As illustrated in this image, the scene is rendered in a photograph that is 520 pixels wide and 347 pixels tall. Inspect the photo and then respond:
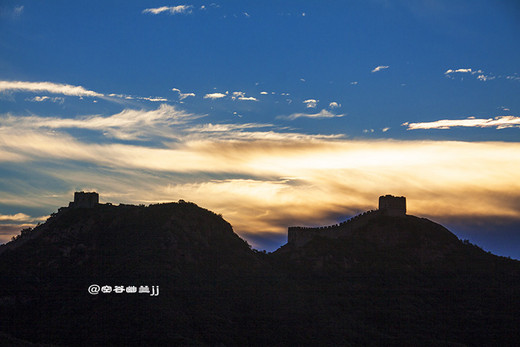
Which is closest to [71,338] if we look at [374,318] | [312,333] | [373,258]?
[312,333]

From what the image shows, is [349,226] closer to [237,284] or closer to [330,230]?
[330,230]

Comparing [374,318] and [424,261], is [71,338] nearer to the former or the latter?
[374,318]

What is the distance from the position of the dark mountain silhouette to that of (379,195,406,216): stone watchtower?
1.31 meters

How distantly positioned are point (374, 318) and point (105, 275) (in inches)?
1800

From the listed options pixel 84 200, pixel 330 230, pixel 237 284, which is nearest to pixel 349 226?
pixel 330 230

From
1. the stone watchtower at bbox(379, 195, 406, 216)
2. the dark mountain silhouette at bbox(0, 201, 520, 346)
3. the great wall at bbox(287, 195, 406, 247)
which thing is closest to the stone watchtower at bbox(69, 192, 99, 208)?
the dark mountain silhouette at bbox(0, 201, 520, 346)

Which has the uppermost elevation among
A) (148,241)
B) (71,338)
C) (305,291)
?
(148,241)

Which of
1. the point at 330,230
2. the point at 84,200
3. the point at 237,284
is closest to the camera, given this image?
the point at 237,284

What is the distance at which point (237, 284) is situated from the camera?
372 feet

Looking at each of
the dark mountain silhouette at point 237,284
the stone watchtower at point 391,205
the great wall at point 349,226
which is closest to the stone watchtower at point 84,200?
the dark mountain silhouette at point 237,284

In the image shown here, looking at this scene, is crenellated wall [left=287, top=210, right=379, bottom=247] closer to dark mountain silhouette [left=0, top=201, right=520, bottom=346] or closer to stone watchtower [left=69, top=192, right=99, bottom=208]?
dark mountain silhouette [left=0, top=201, right=520, bottom=346]

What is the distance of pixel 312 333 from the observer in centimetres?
10238

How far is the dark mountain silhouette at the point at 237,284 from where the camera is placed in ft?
319

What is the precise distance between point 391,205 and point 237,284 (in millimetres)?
40690
